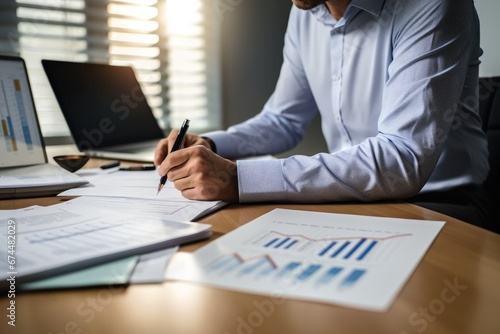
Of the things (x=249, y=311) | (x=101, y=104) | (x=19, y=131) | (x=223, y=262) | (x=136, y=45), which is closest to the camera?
(x=249, y=311)

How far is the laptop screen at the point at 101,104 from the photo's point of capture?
1.42m

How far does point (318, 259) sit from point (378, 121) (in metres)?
0.59

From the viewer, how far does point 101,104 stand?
152 cm

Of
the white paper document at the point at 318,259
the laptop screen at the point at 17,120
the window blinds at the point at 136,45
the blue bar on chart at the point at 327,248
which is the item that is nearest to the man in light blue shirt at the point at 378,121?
the white paper document at the point at 318,259

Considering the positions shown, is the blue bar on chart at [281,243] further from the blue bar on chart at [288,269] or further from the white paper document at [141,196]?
the white paper document at [141,196]

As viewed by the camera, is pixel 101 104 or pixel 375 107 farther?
pixel 101 104

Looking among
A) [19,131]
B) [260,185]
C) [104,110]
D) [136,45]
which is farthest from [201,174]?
[136,45]

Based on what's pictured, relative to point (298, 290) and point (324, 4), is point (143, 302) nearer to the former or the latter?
point (298, 290)

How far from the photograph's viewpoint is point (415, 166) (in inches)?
32.5

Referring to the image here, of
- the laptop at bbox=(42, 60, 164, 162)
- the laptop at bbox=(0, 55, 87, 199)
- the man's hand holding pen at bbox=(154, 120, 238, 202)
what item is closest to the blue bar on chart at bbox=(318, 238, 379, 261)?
the man's hand holding pen at bbox=(154, 120, 238, 202)

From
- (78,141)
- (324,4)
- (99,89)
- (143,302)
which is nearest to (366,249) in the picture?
(143,302)

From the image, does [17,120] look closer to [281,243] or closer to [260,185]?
[260,185]

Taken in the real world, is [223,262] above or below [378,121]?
below

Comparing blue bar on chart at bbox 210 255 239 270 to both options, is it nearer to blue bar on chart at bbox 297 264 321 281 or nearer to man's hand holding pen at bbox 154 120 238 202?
blue bar on chart at bbox 297 264 321 281
